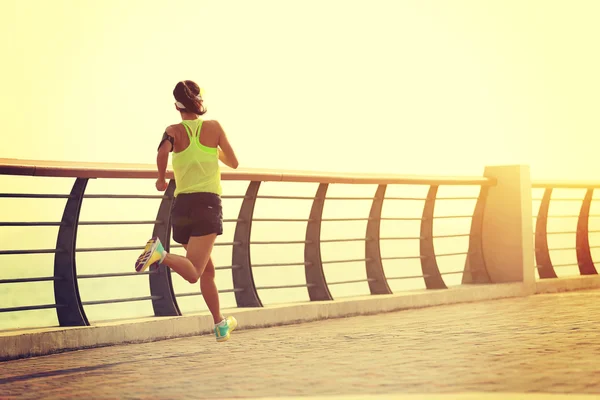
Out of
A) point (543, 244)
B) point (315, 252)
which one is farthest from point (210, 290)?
point (543, 244)

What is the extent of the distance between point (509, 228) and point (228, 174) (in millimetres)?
5008

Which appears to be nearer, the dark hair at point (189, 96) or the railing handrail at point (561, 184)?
the dark hair at point (189, 96)

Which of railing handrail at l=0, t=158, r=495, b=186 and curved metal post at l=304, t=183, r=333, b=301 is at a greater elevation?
railing handrail at l=0, t=158, r=495, b=186

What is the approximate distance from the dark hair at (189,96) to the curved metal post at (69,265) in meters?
1.05

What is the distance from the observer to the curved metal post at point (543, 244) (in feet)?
47.4

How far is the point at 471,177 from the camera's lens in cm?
1301

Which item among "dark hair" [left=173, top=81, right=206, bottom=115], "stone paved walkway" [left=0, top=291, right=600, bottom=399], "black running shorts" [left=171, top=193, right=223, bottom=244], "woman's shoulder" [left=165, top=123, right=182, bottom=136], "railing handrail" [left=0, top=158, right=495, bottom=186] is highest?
"dark hair" [left=173, top=81, right=206, bottom=115]

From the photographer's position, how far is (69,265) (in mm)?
8430

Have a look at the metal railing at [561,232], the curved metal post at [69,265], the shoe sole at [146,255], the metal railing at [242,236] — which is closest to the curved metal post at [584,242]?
the metal railing at [561,232]

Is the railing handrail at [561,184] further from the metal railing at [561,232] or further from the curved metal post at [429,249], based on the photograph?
the curved metal post at [429,249]

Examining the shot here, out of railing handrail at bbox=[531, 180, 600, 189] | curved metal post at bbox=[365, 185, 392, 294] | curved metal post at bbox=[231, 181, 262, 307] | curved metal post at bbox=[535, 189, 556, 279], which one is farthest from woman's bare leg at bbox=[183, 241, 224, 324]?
curved metal post at bbox=[535, 189, 556, 279]

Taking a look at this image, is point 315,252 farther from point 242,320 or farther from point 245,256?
point 242,320

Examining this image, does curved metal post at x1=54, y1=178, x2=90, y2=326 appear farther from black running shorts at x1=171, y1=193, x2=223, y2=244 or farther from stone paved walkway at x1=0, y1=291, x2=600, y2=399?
black running shorts at x1=171, y1=193, x2=223, y2=244

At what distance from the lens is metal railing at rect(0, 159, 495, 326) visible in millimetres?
8281
